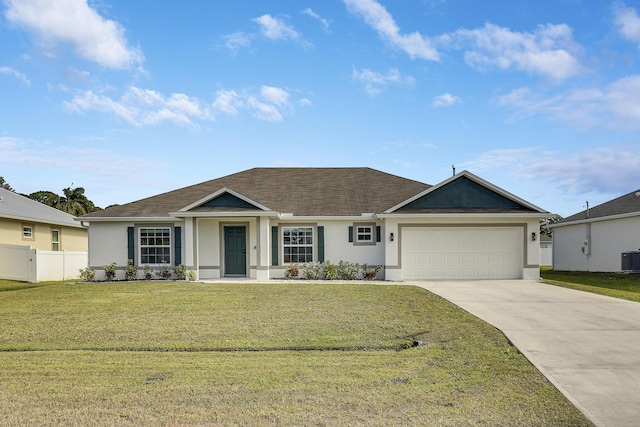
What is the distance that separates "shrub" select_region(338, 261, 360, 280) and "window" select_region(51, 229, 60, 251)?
18.4 m

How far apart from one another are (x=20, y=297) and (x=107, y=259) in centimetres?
527

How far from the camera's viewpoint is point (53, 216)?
25.5m

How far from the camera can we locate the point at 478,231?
1769 centimetres

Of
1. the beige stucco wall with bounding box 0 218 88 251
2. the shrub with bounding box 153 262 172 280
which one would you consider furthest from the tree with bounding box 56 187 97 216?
the shrub with bounding box 153 262 172 280

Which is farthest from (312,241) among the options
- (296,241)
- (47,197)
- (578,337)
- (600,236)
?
(47,197)

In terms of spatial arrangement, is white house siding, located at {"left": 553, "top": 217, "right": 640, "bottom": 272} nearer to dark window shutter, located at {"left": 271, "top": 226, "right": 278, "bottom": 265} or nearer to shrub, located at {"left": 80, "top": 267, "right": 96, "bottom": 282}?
dark window shutter, located at {"left": 271, "top": 226, "right": 278, "bottom": 265}

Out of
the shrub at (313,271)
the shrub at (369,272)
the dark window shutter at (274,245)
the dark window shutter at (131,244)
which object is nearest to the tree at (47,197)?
the dark window shutter at (131,244)

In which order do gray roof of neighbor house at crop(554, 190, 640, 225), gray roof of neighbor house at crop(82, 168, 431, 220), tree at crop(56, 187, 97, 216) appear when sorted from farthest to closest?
tree at crop(56, 187, 97, 216) → gray roof of neighbor house at crop(554, 190, 640, 225) → gray roof of neighbor house at crop(82, 168, 431, 220)

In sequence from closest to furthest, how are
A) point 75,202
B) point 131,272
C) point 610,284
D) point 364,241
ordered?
point 610,284
point 131,272
point 364,241
point 75,202

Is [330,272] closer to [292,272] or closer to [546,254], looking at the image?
[292,272]

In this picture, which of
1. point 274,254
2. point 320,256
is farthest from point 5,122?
point 320,256

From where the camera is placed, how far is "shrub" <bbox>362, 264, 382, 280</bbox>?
17875 mm

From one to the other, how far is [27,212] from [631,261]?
3091 cm

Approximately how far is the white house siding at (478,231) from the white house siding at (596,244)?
650 cm
